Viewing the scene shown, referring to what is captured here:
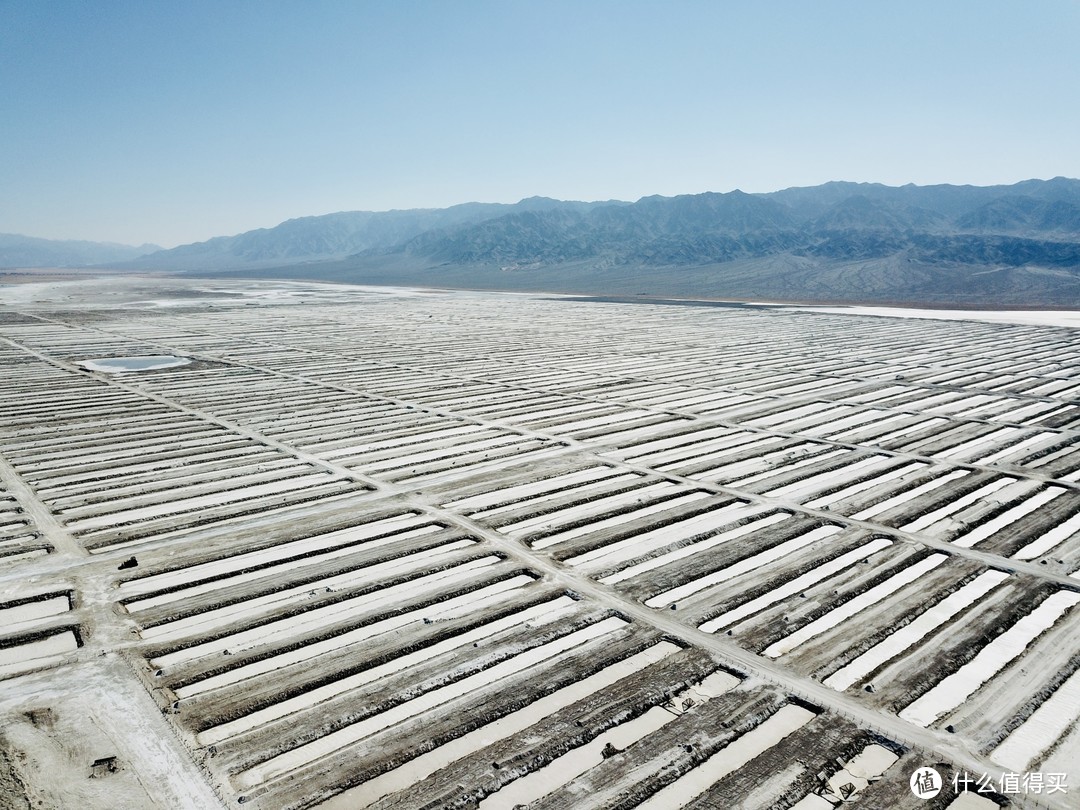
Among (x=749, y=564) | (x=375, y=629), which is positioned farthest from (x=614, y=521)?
(x=375, y=629)

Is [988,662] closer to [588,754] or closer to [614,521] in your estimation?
[588,754]

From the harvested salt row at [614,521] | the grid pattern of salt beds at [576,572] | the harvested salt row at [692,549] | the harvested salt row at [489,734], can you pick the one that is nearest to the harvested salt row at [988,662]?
the grid pattern of salt beds at [576,572]

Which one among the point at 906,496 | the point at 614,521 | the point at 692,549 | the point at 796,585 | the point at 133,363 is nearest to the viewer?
the point at 796,585

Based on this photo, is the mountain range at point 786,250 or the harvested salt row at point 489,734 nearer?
the harvested salt row at point 489,734

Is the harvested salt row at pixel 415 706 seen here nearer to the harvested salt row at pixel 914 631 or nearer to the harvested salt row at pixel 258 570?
the harvested salt row at pixel 914 631

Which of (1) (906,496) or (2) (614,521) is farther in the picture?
(1) (906,496)

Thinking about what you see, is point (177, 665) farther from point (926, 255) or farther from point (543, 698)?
point (926, 255)
